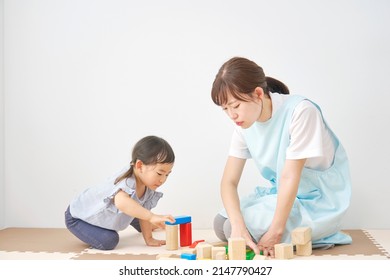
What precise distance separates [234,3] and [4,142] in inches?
44.9

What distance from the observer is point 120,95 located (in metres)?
2.25

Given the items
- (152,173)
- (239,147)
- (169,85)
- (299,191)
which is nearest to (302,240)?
(299,191)

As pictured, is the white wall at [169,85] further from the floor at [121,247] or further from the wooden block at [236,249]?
the wooden block at [236,249]

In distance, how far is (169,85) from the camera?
2.22 metres

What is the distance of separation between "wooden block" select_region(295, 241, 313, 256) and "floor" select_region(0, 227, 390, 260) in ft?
0.05

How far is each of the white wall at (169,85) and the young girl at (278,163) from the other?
40 centimetres

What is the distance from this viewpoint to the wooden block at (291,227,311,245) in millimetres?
1528

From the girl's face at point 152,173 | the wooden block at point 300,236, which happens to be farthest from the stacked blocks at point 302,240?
the girl's face at point 152,173

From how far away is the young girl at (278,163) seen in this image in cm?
157

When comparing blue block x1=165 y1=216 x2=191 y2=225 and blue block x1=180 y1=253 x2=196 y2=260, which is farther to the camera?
blue block x1=165 y1=216 x2=191 y2=225

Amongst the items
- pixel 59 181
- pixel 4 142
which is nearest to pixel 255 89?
pixel 59 181

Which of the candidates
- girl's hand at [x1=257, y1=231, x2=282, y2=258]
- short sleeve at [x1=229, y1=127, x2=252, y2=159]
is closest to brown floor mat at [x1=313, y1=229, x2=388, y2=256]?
girl's hand at [x1=257, y1=231, x2=282, y2=258]

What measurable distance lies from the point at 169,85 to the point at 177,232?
734mm

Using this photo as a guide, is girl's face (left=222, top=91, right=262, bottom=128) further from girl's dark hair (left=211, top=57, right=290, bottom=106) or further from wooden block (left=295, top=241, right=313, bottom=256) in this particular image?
wooden block (left=295, top=241, right=313, bottom=256)
